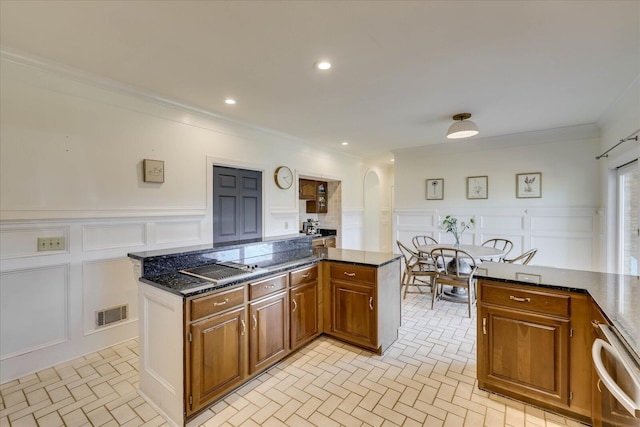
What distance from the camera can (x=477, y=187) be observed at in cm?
540

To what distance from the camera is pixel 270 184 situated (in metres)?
4.55

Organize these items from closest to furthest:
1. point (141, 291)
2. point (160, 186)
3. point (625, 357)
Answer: point (625, 357)
point (141, 291)
point (160, 186)

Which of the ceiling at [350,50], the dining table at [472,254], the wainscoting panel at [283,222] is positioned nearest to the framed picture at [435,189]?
the dining table at [472,254]

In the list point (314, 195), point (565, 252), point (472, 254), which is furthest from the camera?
point (314, 195)

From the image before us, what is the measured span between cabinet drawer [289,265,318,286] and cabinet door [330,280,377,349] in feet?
0.72

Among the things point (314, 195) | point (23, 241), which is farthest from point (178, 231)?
point (314, 195)

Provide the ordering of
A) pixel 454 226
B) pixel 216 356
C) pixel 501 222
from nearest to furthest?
pixel 216 356, pixel 501 222, pixel 454 226

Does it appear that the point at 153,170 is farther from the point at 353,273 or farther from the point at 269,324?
the point at 353,273

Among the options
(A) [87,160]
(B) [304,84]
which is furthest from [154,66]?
(B) [304,84]

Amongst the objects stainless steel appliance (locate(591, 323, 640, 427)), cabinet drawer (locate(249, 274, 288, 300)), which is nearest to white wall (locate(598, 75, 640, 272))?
stainless steel appliance (locate(591, 323, 640, 427))

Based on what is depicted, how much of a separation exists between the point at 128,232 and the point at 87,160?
776 millimetres

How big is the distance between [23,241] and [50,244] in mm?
166

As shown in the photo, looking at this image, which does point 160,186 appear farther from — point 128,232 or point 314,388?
point 314,388

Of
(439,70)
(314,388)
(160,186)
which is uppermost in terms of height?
(439,70)
